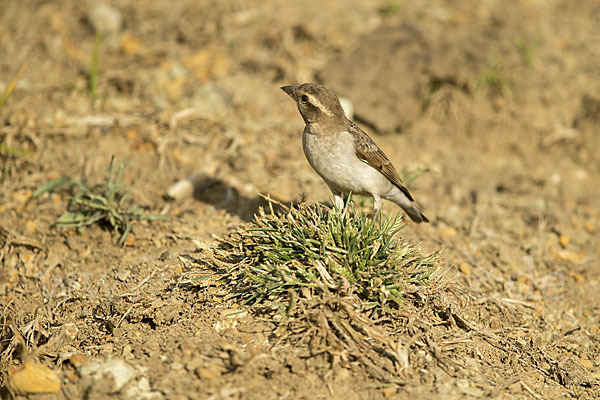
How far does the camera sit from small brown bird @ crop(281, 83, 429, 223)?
19.0 ft

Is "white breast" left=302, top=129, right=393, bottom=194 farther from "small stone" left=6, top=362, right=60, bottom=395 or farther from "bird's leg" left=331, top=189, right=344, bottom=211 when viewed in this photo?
"small stone" left=6, top=362, right=60, bottom=395

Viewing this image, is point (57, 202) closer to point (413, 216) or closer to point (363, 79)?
point (413, 216)

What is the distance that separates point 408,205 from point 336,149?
52.3 inches

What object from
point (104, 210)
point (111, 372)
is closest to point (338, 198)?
point (104, 210)

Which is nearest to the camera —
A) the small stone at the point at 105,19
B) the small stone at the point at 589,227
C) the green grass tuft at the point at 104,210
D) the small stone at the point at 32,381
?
the small stone at the point at 32,381

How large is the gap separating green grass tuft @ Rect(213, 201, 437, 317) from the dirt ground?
10.1 inches

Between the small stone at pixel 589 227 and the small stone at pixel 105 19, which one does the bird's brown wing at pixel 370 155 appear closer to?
the small stone at pixel 589 227

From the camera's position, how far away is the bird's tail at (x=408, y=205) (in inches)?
255

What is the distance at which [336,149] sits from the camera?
5.80 meters

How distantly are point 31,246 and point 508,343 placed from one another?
5.10 metres

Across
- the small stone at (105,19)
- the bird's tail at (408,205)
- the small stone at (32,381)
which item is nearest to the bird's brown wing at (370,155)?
the bird's tail at (408,205)

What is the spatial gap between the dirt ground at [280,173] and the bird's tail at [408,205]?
0.83 ft

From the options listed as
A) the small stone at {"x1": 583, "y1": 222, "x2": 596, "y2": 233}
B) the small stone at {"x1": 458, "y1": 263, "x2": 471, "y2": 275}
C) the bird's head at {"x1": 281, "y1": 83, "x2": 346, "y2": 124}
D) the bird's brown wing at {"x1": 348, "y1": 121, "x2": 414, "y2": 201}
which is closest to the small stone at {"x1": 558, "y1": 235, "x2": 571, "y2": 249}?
the small stone at {"x1": 583, "y1": 222, "x2": 596, "y2": 233}

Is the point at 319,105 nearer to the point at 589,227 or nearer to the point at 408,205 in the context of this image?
the point at 408,205
